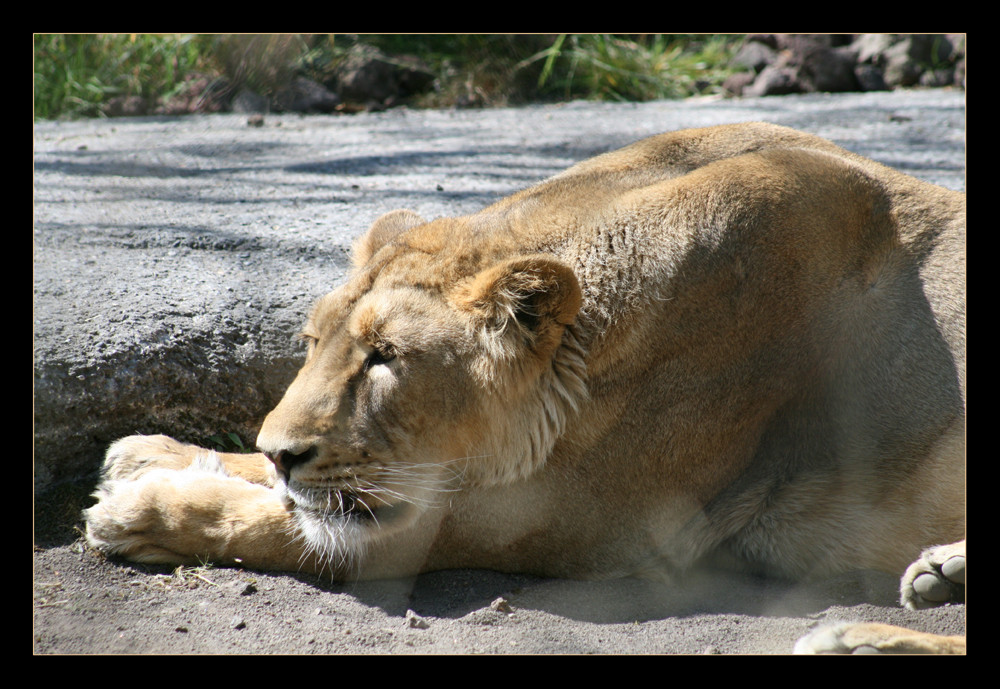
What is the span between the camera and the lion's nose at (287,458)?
2451 mm

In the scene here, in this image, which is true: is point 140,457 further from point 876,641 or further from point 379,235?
point 876,641

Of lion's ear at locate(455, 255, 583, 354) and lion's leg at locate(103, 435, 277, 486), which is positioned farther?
lion's leg at locate(103, 435, 277, 486)

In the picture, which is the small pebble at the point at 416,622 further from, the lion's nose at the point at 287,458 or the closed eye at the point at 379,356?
the closed eye at the point at 379,356

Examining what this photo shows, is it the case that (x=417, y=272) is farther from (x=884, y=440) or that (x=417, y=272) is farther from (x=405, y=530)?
(x=884, y=440)

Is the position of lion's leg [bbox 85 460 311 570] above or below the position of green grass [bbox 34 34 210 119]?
below

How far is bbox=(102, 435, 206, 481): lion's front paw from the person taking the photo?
3.04m

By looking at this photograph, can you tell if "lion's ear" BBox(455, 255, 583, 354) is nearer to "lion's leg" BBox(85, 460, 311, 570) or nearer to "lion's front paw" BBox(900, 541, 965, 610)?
"lion's leg" BBox(85, 460, 311, 570)

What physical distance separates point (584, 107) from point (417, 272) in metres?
6.26

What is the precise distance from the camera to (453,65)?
28.8 feet

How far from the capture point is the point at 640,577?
9.00ft

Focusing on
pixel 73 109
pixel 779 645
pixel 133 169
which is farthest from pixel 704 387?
pixel 73 109

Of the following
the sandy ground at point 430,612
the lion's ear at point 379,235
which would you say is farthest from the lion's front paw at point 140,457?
the lion's ear at point 379,235

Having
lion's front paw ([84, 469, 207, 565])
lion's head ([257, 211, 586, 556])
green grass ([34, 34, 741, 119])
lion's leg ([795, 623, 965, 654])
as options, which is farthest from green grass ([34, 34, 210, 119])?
lion's leg ([795, 623, 965, 654])
